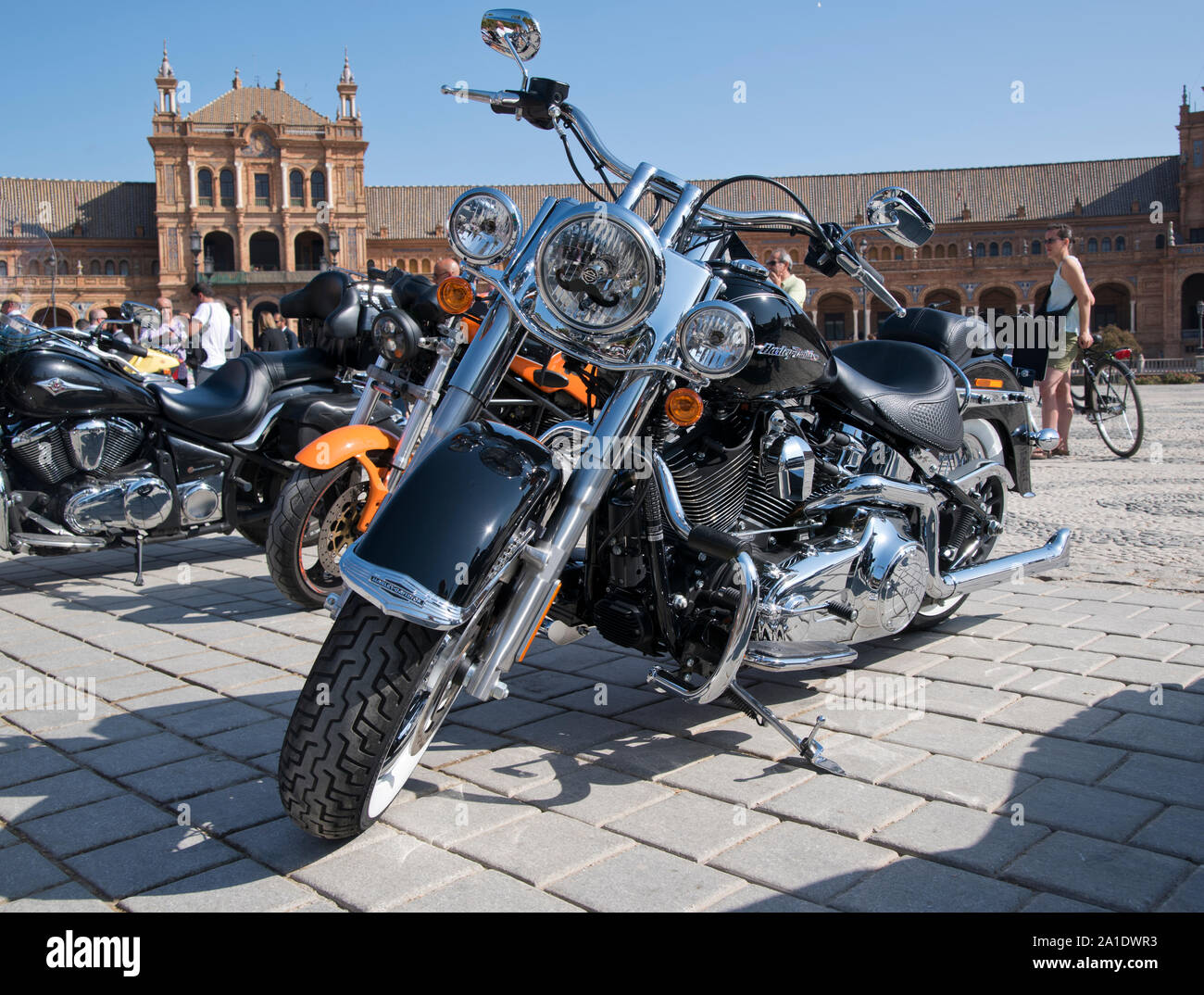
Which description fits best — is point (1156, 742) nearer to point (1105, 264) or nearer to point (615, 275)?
point (615, 275)

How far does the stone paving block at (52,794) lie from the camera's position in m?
2.69

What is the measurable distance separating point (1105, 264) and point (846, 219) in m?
19.0

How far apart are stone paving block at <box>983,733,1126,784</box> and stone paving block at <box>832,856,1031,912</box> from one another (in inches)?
26.9

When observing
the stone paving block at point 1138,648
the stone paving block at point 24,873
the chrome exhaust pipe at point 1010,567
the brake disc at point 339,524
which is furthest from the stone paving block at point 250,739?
the stone paving block at point 1138,648

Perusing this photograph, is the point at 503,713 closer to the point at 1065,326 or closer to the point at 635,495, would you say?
the point at 635,495

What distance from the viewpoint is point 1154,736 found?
3.08 m

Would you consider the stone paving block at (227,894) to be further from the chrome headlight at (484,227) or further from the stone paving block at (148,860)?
the chrome headlight at (484,227)

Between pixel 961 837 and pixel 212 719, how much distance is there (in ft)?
7.62

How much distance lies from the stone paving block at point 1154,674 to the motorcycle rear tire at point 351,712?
2576 millimetres

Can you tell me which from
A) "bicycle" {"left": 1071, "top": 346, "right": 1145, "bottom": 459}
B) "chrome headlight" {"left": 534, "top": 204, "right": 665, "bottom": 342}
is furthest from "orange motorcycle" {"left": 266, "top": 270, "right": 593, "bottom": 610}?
"bicycle" {"left": 1071, "top": 346, "right": 1145, "bottom": 459}

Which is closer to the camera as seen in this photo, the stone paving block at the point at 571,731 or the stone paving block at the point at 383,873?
the stone paving block at the point at 383,873

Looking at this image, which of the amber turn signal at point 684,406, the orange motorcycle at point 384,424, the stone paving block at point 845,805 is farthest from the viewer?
the orange motorcycle at point 384,424

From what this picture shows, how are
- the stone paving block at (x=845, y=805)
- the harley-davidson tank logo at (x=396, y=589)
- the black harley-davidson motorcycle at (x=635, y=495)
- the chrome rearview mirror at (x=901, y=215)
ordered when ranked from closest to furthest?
the harley-davidson tank logo at (x=396, y=589), the black harley-davidson motorcycle at (x=635, y=495), the stone paving block at (x=845, y=805), the chrome rearview mirror at (x=901, y=215)

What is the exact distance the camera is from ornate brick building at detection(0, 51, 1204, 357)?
73938 mm
